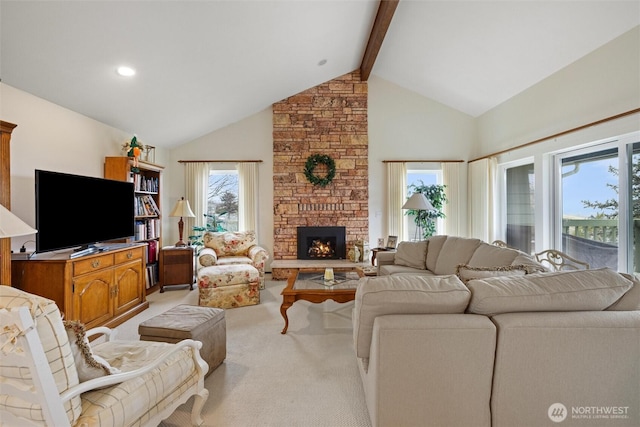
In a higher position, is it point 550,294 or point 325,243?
point 550,294

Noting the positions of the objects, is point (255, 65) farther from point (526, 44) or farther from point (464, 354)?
point (464, 354)

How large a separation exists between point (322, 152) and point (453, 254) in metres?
2.96

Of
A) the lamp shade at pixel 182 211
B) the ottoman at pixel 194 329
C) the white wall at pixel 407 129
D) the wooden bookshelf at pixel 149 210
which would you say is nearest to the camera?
the ottoman at pixel 194 329

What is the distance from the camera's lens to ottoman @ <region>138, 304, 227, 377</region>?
2156 mm

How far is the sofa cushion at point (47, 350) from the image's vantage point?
103 centimetres

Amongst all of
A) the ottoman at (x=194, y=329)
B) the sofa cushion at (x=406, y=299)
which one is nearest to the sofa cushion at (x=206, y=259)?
the ottoman at (x=194, y=329)

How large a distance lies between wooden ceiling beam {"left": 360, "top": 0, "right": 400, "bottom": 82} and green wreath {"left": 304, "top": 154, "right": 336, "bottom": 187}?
1620 mm

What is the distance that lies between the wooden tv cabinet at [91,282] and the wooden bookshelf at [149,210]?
0.73m

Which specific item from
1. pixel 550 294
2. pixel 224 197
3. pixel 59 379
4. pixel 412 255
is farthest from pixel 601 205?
pixel 224 197

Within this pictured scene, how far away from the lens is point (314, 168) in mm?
5508

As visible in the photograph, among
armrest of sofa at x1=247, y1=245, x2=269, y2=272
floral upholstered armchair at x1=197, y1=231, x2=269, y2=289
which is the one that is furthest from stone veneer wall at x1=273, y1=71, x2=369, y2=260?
armrest of sofa at x1=247, y1=245, x2=269, y2=272

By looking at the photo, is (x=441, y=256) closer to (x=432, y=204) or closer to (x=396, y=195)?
(x=432, y=204)

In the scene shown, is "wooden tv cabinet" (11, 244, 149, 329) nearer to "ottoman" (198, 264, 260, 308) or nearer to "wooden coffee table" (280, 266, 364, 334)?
"ottoman" (198, 264, 260, 308)

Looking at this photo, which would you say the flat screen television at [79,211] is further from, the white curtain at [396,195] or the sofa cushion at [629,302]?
the white curtain at [396,195]
